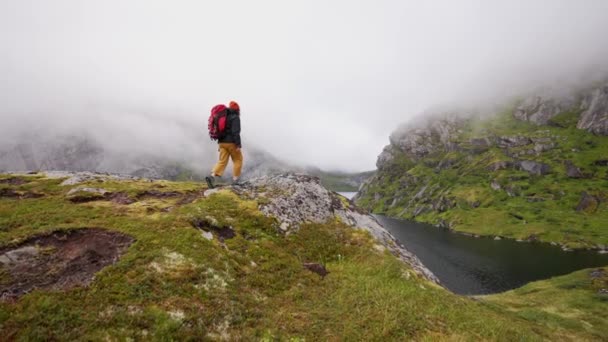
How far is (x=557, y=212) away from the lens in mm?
179000

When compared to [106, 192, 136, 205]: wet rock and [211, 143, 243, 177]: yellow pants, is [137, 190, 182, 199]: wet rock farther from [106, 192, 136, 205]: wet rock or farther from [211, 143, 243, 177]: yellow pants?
[211, 143, 243, 177]: yellow pants

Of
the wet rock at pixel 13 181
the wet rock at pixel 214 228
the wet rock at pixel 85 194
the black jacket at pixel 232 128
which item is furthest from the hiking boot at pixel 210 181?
the wet rock at pixel 13 181

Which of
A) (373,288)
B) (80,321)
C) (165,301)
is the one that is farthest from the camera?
(373,288)

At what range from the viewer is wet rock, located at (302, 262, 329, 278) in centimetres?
1730

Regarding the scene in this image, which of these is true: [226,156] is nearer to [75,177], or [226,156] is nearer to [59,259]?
[59,259]

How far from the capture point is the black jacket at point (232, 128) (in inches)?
892

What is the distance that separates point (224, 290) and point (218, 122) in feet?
44.8

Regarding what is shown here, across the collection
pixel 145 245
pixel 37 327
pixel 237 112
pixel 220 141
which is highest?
pixel 237 112

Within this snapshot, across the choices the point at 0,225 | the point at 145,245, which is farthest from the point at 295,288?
the point at 0,225

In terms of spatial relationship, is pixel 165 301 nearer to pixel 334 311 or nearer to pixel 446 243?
pixel 334 311

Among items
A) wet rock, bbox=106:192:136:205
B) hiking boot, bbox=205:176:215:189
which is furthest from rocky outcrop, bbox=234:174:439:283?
wet rock, bbox=106:192:136:205

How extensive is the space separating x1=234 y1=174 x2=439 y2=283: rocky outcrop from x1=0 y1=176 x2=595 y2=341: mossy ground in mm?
1527

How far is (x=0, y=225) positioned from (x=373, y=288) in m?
19.9

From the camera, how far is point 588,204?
179125 millimetres
